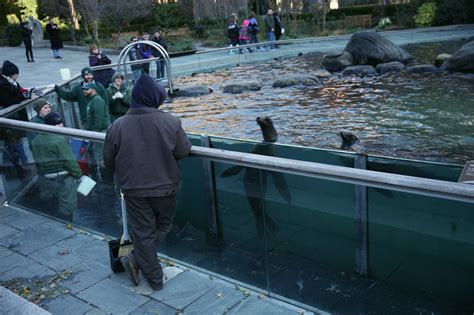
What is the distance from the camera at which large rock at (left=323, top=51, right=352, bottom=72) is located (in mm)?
18956

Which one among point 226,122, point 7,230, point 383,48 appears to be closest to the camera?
point 7,230

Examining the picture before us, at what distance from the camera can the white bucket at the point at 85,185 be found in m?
5.66

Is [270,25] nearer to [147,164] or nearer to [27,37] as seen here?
[27,37]

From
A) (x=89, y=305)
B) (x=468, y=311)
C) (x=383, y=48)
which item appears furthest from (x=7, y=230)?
(x=383, y=48)

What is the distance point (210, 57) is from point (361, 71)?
6116mm

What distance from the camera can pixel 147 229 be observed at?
14.0ft

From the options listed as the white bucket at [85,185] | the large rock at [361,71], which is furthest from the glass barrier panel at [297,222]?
the large rock at [361,71]

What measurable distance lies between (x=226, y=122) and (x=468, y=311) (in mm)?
9453

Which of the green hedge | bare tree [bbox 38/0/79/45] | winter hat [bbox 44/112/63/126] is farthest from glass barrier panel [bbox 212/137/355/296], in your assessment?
the green hedge

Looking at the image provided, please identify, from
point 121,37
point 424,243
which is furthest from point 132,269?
point 121,37

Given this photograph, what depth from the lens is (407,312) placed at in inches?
143

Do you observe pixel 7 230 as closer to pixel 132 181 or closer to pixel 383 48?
pixel 132 181

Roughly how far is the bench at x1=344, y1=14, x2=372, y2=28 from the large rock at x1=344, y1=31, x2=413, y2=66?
50.0ft

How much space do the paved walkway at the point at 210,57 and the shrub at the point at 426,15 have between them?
85.4 inches
